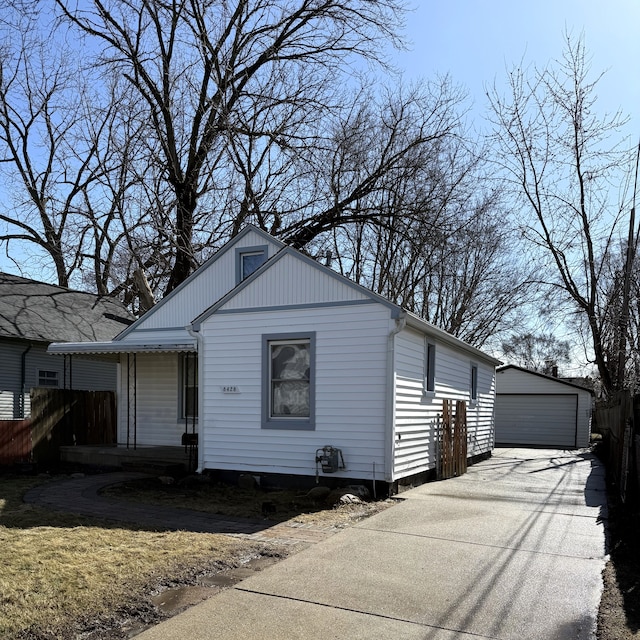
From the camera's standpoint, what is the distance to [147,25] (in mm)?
21250

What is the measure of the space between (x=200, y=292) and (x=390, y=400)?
254 inches

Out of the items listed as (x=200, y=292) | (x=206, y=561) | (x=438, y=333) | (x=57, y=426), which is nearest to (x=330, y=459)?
(x=438, y=333)

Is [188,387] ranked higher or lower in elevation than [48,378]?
higher

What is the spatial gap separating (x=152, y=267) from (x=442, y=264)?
12.1 metres

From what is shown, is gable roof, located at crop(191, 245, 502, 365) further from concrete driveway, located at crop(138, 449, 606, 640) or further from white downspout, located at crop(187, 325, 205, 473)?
concrete driveway, located at crop(138, 449, 606, 640)

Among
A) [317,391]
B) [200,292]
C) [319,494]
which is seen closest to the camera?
[319,494]

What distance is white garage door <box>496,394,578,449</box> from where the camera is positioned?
25.8m

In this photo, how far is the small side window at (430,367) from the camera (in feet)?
37.5

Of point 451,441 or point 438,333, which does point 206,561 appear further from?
point 451,441

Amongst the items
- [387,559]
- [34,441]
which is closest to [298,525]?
[387,559]

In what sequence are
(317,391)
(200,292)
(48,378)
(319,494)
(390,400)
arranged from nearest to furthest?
(319,494)
(390,400)
(317,391)
(200,292)
(48,378)

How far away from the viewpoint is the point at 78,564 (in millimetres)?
5508

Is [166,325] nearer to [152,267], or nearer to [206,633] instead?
[206,633]

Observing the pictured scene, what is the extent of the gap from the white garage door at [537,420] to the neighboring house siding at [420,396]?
12014mm
